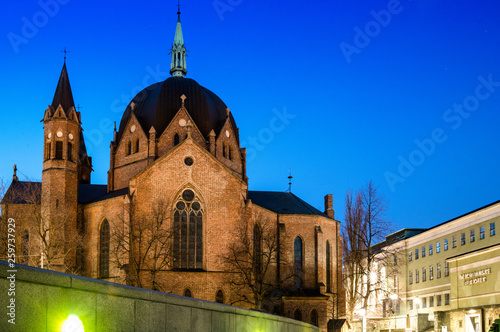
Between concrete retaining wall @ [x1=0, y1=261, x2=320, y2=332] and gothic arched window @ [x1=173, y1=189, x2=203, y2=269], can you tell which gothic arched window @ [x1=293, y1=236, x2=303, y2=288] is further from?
concrete retaining wall @ [x1=0, y1=261, x2=320, y2=332]

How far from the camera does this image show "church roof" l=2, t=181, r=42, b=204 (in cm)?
6931

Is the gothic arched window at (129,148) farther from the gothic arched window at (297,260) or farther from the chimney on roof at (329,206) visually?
the chimney on roof at (329,206)

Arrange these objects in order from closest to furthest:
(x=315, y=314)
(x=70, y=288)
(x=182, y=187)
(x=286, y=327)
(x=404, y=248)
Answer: (x=70, y=288), (x=286, y=327), (x=182, y=187), (x=315, y=314), (x=404, y=248)

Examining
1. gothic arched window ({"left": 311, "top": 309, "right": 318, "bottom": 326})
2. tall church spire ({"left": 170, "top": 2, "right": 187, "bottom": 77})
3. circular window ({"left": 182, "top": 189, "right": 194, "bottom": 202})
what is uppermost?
tall church spire ({"left": 170, "top": 2, "right": 187, "bottom": 77})

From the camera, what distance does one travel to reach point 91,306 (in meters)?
12.4

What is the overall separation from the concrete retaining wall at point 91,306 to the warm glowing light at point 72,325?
0.10m

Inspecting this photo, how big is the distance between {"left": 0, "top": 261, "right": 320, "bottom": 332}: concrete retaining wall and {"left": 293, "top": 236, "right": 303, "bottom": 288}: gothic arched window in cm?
5090

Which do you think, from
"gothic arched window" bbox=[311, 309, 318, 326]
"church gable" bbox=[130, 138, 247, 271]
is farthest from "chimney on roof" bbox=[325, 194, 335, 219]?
"church gable" bbox=[130, 138, 247, 271]

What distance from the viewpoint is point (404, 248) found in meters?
90.0

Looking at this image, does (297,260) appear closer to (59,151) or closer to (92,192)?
(92,192)

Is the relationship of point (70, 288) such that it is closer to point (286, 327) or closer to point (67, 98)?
point (286, 327)

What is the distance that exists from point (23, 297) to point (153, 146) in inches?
2210

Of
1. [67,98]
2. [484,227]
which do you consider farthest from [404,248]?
[67,98]

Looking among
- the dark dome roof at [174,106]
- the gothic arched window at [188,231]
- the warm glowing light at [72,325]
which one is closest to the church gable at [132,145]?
the dark dome roof at [174,106]
